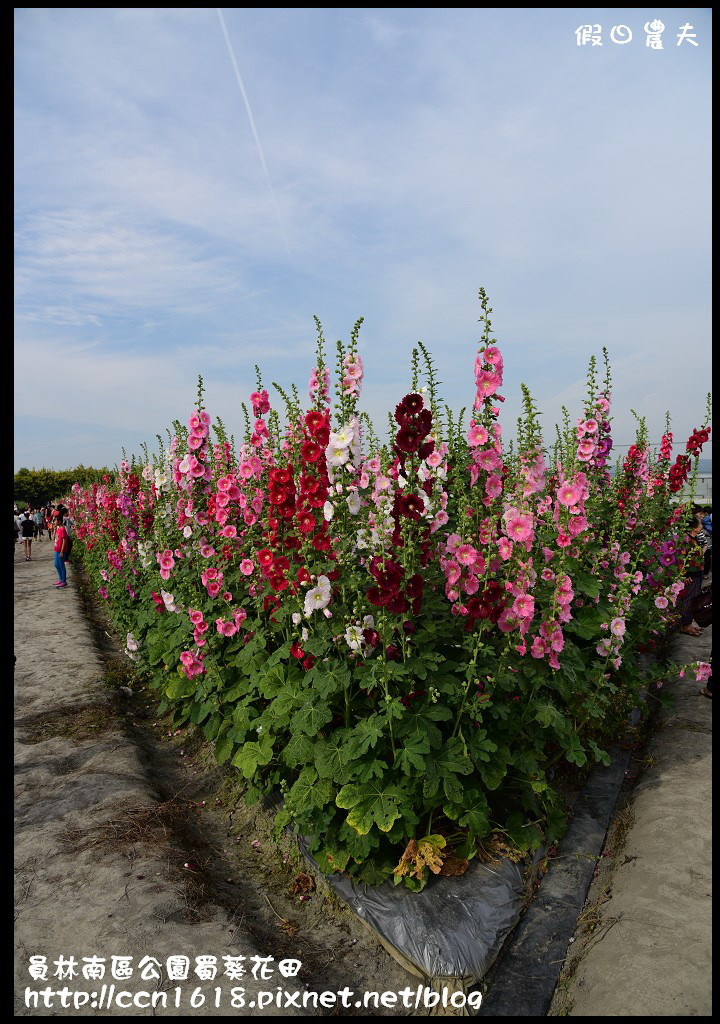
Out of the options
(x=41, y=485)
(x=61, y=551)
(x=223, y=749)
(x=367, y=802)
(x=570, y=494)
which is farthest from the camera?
(x=41, y=485)

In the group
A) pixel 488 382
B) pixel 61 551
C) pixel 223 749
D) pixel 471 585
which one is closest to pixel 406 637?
pixel 471 585

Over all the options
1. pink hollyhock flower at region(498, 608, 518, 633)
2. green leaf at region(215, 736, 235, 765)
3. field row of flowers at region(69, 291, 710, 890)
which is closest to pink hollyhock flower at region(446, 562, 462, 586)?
field row of flowers at region(69, 291, 710, 890)

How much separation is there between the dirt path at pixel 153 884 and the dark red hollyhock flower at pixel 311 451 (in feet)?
8.72

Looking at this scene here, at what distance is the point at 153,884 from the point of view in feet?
12.9

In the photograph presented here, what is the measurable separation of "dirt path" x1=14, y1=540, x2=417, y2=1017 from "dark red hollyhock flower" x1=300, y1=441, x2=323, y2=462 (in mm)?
→ 2657

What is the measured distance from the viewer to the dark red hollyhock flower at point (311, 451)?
3.69m

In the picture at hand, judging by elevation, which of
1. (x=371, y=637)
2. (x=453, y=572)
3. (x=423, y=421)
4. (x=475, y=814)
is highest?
(x=423, y=421)

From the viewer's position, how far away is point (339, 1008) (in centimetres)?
320

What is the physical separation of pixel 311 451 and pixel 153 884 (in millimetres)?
2807

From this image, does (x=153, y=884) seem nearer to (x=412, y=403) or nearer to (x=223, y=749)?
(x=223, y=749)

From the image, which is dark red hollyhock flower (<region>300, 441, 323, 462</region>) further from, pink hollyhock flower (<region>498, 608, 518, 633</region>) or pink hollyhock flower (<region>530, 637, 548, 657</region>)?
pink hollyhock flower (<region>530, 637, 548, 657</region>)

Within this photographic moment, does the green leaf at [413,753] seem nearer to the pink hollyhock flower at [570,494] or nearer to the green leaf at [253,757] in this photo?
the green leaf at [253,757]

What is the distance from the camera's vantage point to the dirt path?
3.26 meters
